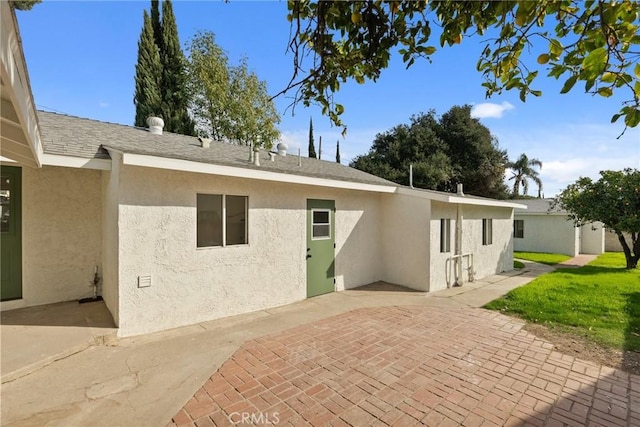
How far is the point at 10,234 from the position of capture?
5867 millimetres

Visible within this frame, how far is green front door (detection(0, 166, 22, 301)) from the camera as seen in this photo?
5.81 meters

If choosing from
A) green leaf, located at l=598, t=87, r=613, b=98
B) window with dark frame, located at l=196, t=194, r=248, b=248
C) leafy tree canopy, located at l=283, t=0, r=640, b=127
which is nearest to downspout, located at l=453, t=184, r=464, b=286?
window with dark frame, located at l=196, t=194, r=248, b=248

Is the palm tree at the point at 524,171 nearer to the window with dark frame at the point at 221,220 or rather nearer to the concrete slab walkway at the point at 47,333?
the window with dark frame at the point at 221,220

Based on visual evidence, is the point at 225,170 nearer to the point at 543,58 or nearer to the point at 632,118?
the point at 543,58

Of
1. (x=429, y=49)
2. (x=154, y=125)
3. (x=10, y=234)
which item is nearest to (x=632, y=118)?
(x=429, y=49)

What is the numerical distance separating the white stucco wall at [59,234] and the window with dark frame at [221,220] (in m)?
2.69

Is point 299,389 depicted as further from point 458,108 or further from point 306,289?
point 458,108

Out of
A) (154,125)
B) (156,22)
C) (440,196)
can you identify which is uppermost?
(156,22)

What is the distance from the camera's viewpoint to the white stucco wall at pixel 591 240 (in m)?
21.5

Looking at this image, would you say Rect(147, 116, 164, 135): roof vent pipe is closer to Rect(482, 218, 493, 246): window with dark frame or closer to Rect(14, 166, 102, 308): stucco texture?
Rect(14, 166, 102, 308): stucco texture

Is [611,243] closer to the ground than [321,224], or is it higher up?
closer to the ground

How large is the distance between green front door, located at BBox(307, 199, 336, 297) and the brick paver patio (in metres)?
2.50

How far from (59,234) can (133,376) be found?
4.32 m

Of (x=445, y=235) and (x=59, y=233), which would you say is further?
(x=445, y=235)
